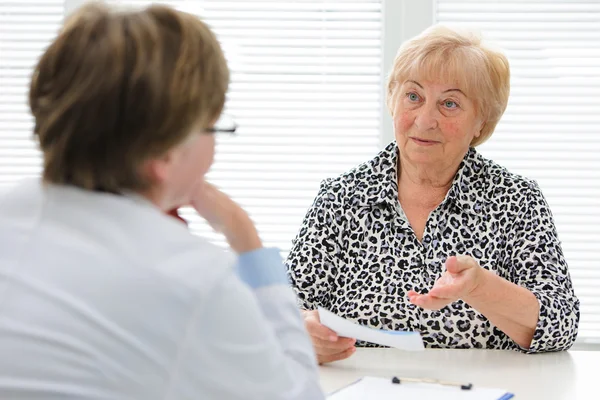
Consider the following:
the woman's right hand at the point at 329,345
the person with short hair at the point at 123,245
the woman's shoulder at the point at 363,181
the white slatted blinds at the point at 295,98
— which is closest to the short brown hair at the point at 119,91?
the person with short hair at the point at 123,245

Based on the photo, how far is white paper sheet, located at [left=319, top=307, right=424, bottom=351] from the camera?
169 cm

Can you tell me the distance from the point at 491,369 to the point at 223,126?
3.42 ft

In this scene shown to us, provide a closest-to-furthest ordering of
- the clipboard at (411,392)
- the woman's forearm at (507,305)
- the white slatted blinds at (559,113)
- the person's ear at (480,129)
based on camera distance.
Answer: the clipboard at (411,392) < the woman's forearm at (507,305) < the person's ear at (480,129) < the white slatted blinds at (559,113)

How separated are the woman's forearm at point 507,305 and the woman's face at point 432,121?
47cm

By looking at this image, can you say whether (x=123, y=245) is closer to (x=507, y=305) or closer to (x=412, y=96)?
(x=507, y=305)

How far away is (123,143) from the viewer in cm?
94

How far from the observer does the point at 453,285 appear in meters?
1.85

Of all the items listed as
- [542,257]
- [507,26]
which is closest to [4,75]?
[507,26]

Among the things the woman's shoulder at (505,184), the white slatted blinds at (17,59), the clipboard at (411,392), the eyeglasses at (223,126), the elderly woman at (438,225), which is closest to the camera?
the eyeglasses at (223,126)

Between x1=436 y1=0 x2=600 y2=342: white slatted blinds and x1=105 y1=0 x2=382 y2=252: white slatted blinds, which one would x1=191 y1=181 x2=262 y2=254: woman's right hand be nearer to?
x1=105 y1=0 x2=382 y2=252: white slatted blinds

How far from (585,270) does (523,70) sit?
772mm

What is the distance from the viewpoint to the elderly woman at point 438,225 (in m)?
2.14

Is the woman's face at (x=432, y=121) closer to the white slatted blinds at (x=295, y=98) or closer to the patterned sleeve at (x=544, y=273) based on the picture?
the patterned sleeve at (x=544, y=273)

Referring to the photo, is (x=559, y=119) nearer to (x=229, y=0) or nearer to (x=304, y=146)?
(x=304, y=146)
